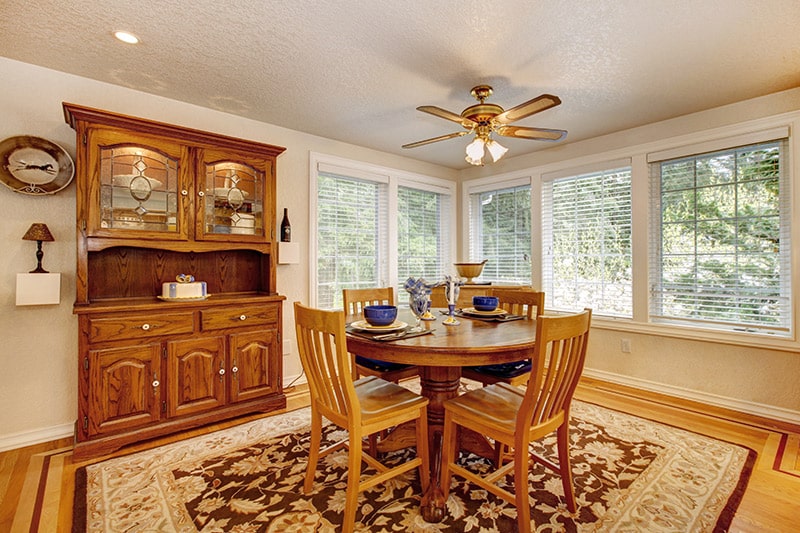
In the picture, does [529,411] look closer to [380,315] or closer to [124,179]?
[380,315]

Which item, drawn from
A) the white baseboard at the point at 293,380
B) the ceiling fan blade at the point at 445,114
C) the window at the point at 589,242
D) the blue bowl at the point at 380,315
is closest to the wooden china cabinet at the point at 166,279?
the white baseboard at the point at 293,380

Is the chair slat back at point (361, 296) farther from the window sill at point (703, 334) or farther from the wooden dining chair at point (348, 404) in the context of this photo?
the window sill at point (703, 334)

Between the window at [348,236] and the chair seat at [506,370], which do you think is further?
the window at [348,236]

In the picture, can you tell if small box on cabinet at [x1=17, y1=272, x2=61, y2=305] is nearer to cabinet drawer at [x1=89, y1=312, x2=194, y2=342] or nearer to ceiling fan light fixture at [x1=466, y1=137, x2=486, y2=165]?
cabinet drawer at [x1=89, y1=312, x2=194, y2=342]

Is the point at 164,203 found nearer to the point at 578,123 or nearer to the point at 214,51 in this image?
the point at 214,51

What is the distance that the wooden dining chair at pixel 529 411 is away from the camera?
1479mm

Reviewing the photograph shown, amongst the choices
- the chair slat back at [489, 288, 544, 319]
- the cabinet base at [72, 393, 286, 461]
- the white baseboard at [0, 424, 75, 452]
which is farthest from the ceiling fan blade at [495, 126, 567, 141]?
the white baseboard at [0, 424, 75, 452]

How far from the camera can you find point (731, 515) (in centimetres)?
172

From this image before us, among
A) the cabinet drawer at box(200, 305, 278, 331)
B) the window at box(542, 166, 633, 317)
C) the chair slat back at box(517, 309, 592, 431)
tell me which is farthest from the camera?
the window at box(542, 166, 633, 317)

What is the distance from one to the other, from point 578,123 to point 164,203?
350 cm

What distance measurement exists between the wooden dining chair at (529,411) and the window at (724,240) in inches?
90.7

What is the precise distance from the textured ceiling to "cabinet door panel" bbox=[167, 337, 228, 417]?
1.86 meters

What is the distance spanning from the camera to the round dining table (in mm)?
1636

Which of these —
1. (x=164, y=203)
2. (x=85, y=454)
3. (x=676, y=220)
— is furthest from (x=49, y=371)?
(x=676, y=220)
